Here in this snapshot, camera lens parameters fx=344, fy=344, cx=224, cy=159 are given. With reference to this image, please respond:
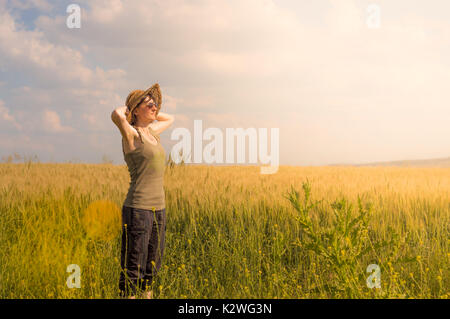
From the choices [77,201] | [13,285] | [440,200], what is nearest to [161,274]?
[13,285]

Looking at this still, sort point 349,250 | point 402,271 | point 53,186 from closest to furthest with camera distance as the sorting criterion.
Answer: point 349,250
point 402,271
point 53,186

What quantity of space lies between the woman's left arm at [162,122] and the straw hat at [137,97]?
0.87ft

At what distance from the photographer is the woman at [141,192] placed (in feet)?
10.7

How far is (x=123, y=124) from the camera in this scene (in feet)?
10.5

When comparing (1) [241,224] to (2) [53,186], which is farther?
(2) [53,186]

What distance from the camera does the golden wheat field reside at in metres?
3.53

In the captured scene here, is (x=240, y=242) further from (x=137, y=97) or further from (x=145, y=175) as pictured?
(x=137, y=97)

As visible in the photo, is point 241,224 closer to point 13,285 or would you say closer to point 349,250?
point 349,250

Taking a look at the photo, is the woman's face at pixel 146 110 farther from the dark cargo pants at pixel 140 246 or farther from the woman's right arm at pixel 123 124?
the dark cargo pants at pixel 140 246
